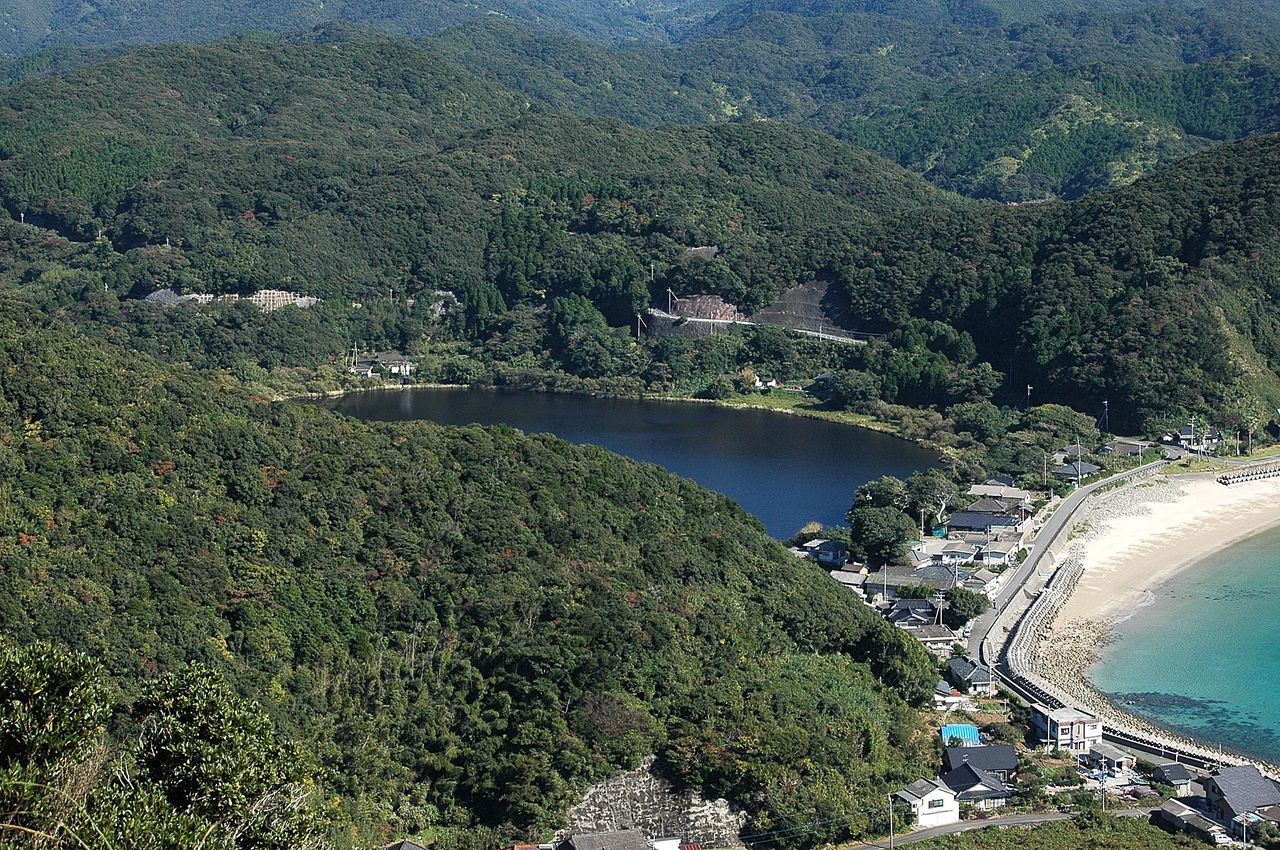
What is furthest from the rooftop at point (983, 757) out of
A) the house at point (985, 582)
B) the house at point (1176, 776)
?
the house at point (985, 582)

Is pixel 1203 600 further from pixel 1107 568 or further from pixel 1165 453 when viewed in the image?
pixel 1165 453

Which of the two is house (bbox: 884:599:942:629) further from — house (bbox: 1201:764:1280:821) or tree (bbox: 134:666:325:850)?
tree (bbox: 134:666:325:850)

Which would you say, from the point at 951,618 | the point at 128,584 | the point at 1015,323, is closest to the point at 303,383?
the point at 1015,323

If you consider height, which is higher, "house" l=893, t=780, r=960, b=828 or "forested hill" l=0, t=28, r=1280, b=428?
"house" l=893, t=780, r=960, b=828

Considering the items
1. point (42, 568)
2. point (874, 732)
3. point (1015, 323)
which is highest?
point (42, 568)

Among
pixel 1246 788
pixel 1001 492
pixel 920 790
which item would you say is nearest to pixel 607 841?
pixel 920 790

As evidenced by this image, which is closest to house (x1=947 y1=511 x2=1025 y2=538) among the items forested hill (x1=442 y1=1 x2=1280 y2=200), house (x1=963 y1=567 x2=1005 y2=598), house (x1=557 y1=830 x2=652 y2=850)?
house (x1=963 y1=567 x2=1005 y2=598)

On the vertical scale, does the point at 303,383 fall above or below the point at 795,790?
below
